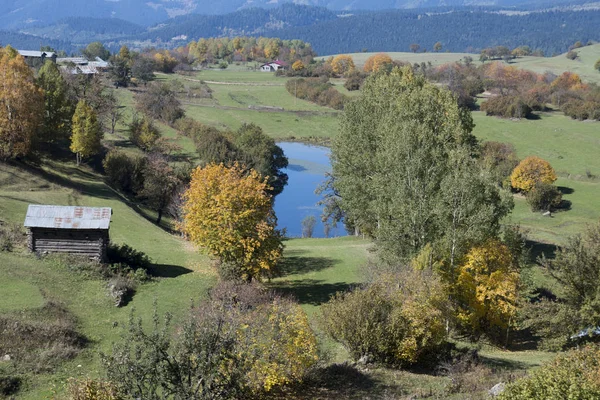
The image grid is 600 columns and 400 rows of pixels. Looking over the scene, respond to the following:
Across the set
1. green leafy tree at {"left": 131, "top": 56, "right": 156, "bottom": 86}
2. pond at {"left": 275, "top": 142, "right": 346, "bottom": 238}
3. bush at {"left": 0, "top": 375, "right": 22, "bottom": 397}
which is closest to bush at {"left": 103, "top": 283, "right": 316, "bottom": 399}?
bush at {"left": 0, "top": 375, "right": 22, "bottom": 397}

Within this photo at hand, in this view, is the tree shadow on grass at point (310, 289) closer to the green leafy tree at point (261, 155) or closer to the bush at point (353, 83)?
the green leafy tree at point (261, 155)

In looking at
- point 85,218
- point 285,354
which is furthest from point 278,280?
point 285,354

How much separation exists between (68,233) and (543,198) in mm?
63923

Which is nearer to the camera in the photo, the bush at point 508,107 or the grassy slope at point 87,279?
the grassy slope at point 87,279

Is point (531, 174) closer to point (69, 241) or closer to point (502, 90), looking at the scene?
point (69, 241)

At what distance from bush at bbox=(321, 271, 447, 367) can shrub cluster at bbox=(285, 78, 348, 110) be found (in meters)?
114

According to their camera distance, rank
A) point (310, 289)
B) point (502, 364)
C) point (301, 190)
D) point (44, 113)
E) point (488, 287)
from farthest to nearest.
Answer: point (301, 190)
point (44, 113)
point (310, 289)
point (488, 287)
point (502, 364)

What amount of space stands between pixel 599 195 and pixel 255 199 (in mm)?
67242

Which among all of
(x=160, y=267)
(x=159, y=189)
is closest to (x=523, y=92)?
(x=159, y=189)

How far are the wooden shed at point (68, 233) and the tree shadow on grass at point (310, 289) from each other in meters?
11.2

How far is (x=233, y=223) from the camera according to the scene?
33844mm

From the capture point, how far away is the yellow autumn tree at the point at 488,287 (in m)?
32.0

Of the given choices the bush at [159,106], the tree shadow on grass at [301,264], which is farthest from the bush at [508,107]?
the tree shadow on grass at [301,264]

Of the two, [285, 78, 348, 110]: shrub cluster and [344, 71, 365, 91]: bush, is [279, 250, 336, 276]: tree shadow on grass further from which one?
[344, 71, 365, 91]: bush
